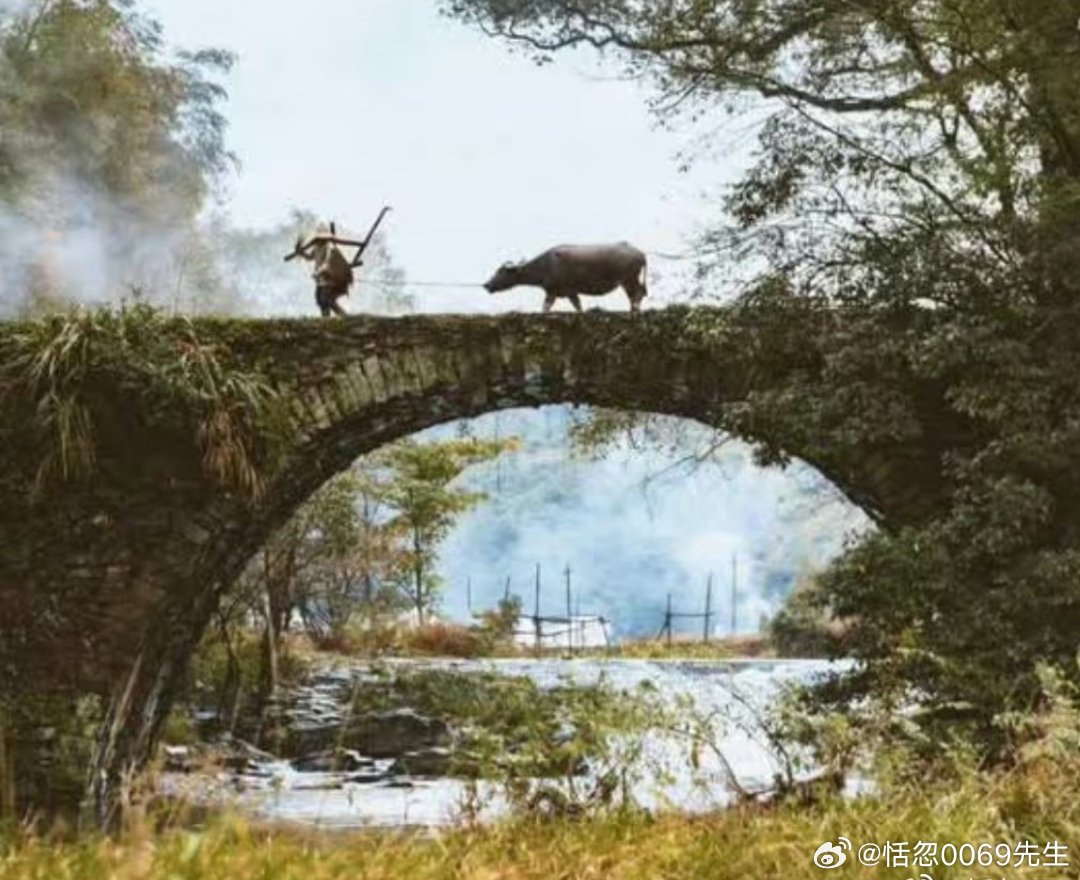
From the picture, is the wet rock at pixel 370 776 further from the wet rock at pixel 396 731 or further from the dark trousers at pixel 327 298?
the dark trousers at pixel 327 298

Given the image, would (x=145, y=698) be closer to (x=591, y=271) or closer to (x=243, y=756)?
(x=591, y=271)

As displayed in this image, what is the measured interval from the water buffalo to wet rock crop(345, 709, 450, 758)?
273 inches

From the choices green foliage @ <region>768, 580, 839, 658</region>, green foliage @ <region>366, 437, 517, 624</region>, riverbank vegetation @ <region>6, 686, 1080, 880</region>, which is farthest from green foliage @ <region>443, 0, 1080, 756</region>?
green foliage @ <region>768, 580, 839, 658</region>

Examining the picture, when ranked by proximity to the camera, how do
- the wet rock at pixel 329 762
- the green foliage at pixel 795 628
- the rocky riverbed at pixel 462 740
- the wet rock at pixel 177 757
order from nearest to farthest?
the rocky riverbed at pixel 462 740, the wet rock at pixel 177 757, the wet rock at pixel 329 762, the green foliage at pixel 795 628

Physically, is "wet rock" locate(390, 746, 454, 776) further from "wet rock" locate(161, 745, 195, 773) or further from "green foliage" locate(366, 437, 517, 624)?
"green foliage" locate(366, 437, 517, 624)

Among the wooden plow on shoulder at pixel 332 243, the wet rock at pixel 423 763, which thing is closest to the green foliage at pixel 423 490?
the wet rock at pixel 423 763

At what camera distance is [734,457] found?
49.0 ft

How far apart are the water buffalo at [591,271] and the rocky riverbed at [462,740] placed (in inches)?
114

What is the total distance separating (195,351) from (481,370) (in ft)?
6.27

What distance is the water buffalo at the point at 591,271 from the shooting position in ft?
36.4

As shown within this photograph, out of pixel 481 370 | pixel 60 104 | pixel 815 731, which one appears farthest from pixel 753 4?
pixel 60 104

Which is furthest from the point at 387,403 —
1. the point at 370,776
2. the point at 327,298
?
the point at 370,776

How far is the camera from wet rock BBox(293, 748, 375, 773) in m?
15.3

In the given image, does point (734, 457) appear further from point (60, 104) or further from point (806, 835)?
point (60, 104)
